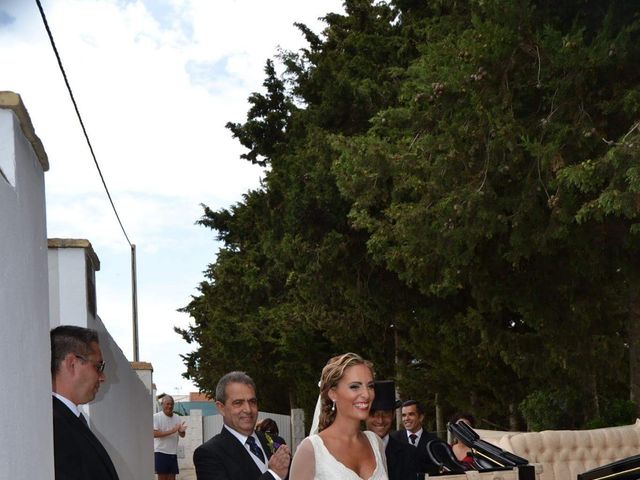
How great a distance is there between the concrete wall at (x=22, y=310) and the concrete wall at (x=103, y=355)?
A: 2.68 metres

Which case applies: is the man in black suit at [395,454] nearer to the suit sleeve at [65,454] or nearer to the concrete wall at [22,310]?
the suit sleeve at [65,454]

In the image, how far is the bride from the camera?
5117 millimetres

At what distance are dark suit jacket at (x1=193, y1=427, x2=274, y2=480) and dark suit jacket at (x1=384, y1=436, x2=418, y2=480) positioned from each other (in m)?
0.97

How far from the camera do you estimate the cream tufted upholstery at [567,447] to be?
11242mm

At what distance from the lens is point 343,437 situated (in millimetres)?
5242

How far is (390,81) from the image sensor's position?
2703cm

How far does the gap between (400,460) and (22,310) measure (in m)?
2.46

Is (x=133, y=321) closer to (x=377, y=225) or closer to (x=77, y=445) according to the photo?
(x=377, y=225)

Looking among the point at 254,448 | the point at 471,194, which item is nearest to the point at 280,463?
the point at 254,448

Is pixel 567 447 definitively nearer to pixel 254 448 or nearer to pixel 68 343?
pixel 254 448

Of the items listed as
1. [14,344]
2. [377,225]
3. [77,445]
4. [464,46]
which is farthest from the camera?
[377,225]

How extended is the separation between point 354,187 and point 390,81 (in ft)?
28.8

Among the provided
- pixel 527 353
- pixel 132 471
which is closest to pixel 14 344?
pixel 132 471

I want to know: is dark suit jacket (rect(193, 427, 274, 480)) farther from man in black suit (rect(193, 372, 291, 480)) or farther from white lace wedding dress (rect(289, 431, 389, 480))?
white lace wedding dress (rect(289, 431, 389, 480))
